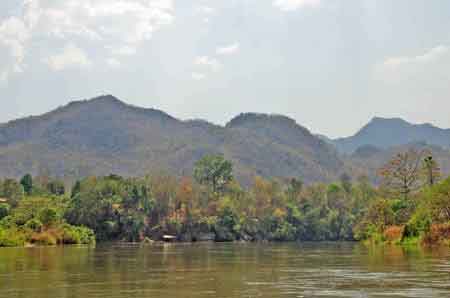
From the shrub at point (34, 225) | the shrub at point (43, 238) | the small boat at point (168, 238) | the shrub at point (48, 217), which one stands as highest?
the shrub at point (48, 217)

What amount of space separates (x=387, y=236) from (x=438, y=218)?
17574mm

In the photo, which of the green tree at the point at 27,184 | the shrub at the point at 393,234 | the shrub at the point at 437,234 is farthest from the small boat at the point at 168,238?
the shrub at the point at 437,234

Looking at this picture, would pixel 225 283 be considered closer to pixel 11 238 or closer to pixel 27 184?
pixel 11 238

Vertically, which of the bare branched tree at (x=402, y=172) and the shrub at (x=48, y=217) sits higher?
the bare branched tree at (x=402, y=172)

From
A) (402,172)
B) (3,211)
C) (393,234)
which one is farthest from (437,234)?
(3,211)

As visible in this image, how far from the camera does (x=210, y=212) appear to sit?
18475 centimetres

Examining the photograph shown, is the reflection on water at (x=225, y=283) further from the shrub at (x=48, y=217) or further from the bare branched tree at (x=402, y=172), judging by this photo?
the bare branched tree at (x=402, y=172)

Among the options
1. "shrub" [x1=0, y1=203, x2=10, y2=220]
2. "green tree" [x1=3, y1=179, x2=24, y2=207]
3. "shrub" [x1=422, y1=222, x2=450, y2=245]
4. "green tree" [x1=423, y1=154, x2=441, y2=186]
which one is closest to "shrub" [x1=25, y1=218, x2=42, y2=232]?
"shrub" [x1=0, y1=203, x2=10, y2=220]

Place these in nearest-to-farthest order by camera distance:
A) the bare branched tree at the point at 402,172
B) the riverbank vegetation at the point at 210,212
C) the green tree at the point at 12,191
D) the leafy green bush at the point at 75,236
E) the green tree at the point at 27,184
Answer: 1. the riverbank vegetation at the point at 210,212
2. the bare branched tree at the point at 402,172
3. the leafy green bush at the point at 75,236
4. the green tree at the point at 12,191
5. the green tree at the point at 27,184

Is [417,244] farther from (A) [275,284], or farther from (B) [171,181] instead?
(B) [171,181]

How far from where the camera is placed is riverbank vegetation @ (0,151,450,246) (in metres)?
110

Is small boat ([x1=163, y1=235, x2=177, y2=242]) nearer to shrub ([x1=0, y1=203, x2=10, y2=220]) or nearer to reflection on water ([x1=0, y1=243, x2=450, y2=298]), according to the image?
shrub ([x1=0, y1=203, x2=10, y2=220])

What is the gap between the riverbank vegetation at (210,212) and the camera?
361 ft

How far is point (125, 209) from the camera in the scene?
163m
